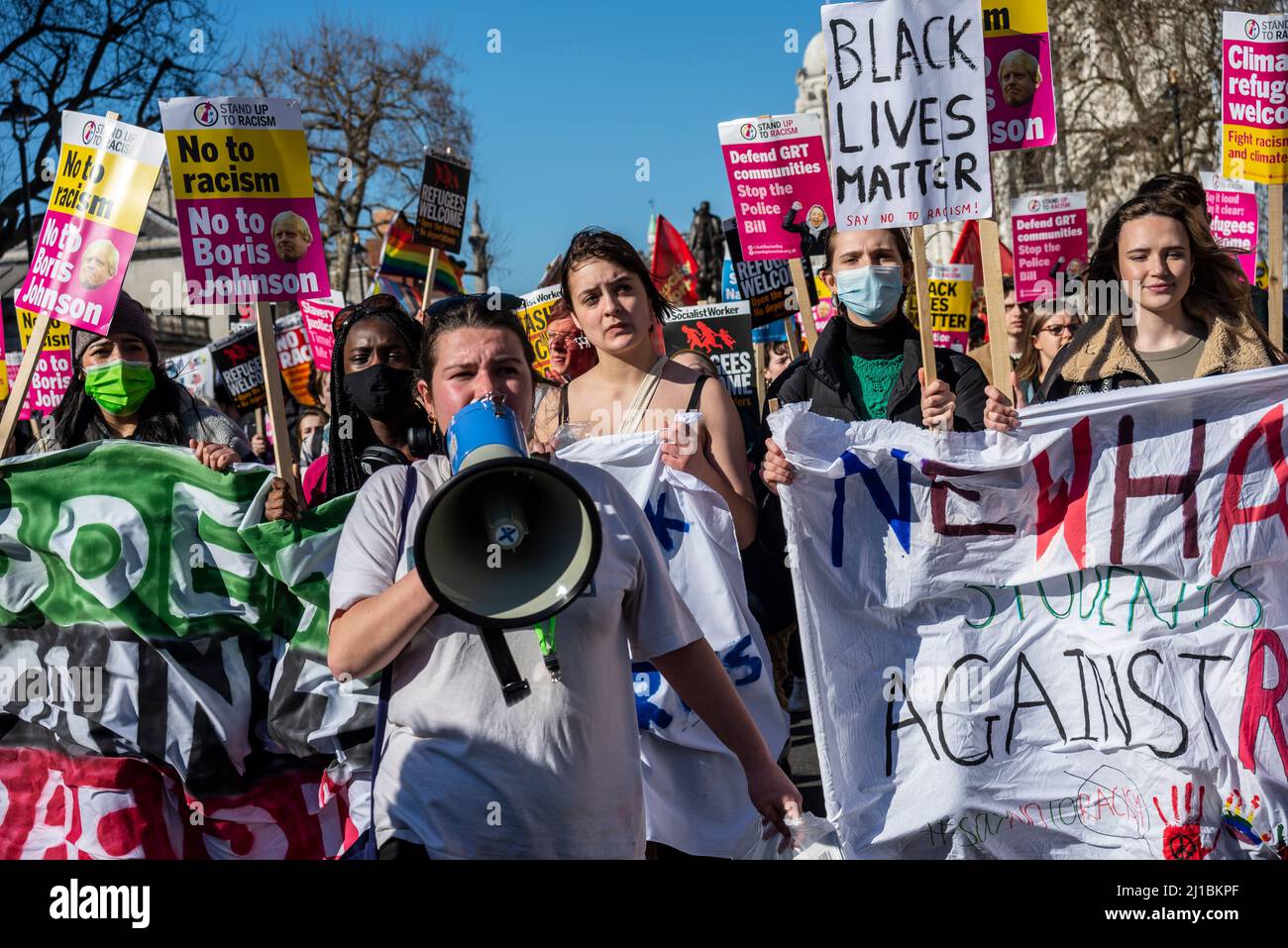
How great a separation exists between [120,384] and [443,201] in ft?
14.7

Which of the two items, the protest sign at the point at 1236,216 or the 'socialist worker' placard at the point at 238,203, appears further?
the protest sign at the point at 1236,216

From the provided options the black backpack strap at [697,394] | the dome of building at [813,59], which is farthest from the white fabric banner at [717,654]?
the dome of building at [813,59]

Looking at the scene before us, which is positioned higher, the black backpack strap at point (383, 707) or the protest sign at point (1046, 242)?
the protest sign at point (1046, 242)

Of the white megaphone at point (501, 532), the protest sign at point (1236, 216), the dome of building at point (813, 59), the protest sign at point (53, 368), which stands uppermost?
the dome of building at point (813, 59)

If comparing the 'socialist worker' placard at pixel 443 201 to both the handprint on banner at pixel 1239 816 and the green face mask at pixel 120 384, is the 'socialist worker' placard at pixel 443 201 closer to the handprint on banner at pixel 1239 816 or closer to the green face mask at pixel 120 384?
the green face mask at pixel 120 384

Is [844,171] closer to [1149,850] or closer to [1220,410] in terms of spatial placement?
[1220,410]

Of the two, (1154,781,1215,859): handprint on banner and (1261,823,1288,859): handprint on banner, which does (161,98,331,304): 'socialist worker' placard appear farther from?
(1261,823,1288,859): handprint on banner

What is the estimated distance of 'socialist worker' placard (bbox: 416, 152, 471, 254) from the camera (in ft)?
28.1

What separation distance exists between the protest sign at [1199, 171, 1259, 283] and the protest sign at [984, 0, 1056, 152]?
174 inches

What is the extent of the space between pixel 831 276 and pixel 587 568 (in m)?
2.88

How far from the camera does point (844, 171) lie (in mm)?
4465

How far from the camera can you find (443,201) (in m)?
8.70

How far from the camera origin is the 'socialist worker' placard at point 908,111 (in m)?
4.41

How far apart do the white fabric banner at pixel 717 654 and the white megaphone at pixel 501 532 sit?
1.61 metres
